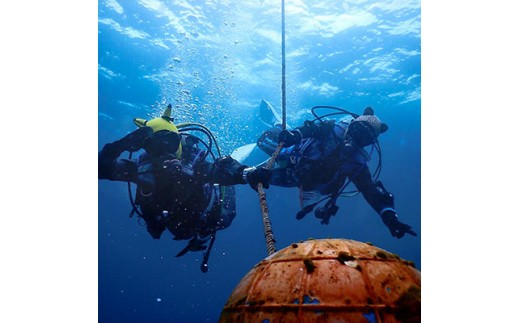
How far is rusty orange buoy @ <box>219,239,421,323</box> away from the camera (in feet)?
7.25

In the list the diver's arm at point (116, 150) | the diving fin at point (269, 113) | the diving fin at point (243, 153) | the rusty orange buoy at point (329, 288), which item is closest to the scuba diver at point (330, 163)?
the diver's arm at point (116, 150)

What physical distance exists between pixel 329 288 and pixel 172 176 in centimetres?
506

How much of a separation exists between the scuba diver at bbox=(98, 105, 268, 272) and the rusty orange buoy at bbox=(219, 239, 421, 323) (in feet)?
11.3

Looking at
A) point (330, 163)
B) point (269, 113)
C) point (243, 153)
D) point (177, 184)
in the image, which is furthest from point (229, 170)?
point (243, 153)

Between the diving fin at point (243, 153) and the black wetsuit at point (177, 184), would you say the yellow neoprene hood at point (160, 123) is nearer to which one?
the black wetsuit at point (177, 184)

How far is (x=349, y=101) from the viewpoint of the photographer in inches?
556

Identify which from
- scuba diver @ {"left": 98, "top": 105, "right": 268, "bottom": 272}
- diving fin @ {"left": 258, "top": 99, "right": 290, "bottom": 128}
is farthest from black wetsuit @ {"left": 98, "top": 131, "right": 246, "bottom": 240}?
diving fin @ {"left": 258, "top": 99, "right": 290, "bottom": 128}

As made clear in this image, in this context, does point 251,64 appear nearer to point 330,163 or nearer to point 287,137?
point 330,163

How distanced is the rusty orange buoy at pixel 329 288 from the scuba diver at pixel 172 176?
11.3 ft

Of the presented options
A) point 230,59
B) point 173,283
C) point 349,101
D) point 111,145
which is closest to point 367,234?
point 349,101

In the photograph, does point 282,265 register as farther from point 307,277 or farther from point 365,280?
point 365,280

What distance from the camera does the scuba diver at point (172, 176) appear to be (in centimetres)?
650

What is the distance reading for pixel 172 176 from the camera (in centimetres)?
683

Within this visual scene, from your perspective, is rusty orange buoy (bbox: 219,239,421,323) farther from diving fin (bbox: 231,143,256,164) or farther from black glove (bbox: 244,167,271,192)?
diving fin (bbox: 231,143,256,164)
